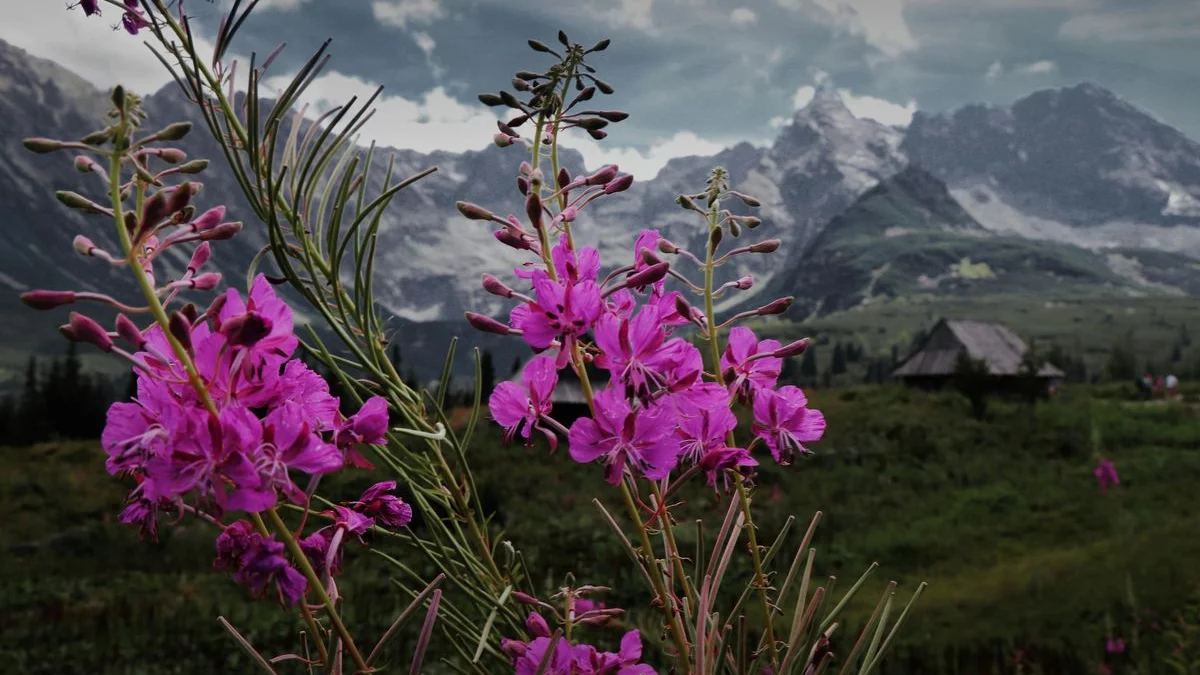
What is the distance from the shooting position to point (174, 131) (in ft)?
3.12

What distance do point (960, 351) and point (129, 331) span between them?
48.7 m

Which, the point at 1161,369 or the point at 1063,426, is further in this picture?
the point at 1161,369

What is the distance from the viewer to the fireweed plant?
921mm

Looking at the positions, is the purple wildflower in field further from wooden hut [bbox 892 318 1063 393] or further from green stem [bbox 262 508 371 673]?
wooden hut [bbox 892 318 1063 393]

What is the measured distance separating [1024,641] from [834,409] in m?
19.6

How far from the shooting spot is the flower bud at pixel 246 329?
894mm

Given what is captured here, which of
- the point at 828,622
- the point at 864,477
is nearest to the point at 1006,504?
the point at 864,477

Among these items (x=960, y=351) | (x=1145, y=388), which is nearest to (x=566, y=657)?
(x=1145, y=388)

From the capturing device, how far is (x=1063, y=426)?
2369 centimetres

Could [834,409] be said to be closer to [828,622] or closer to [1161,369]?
[828,622]

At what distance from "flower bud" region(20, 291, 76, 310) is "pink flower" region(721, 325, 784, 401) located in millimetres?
926

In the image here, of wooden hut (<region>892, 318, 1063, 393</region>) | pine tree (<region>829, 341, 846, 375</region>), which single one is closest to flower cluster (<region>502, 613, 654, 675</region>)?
wooden hut (<region>892, 318, 1063, 393</region>)

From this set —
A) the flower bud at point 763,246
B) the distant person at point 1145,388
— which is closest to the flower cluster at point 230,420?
the flower bud at point 763,246

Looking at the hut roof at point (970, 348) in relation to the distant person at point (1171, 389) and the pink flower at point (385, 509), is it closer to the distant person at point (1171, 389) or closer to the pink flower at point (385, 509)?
the distant person at point (1171, 389)
